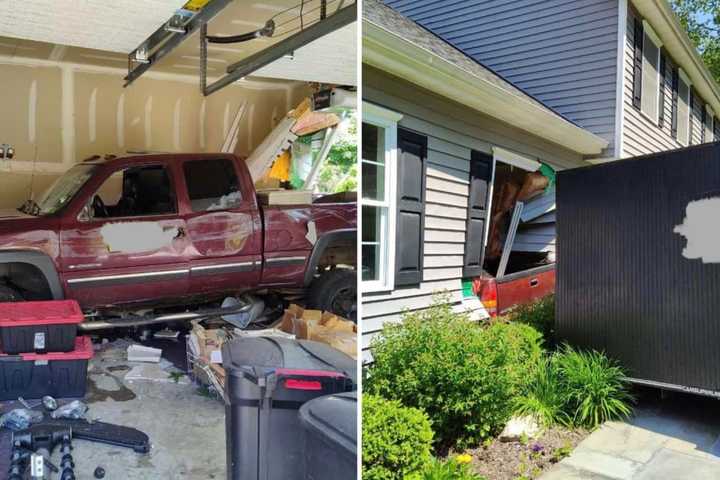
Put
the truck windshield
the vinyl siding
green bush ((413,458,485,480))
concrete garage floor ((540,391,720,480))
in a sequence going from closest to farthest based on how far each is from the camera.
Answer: green bush ((413,458,485,480)) → concrete garage floor ((540,391,720,480)) → the truck windshield → the vinyl siding

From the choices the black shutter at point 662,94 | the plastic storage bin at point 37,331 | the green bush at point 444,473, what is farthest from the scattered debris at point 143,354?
the black shutter at point 662,94

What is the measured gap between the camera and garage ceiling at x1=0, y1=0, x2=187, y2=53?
3.46m

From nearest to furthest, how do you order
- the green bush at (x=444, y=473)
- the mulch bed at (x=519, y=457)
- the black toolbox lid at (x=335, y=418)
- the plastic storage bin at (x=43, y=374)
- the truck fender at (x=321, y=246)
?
1. the black toolbox lid at (x=335, y=418)
2. the green bush at (x=444, y=473)
3. the mulch bed at (x=519, y=457)
4. the plastic storage bin at (x=43, y=374)
5. the truck fender at (x=321, y=246)

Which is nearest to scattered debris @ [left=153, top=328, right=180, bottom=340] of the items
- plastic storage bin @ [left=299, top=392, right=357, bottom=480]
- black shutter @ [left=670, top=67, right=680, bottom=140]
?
plastic storage bin @ [left=299, top=392, right=357, bottom=480]

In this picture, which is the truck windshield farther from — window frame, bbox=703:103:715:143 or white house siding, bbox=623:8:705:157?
window frame, bbox=703:103:715:143

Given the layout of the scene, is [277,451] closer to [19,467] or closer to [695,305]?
[19,467]

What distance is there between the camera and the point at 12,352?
3.58 metres

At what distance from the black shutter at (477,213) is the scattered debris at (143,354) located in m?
2.40

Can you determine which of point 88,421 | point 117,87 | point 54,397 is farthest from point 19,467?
point 117,87

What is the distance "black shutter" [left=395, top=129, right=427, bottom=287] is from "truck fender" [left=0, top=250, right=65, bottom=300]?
2.73 metres

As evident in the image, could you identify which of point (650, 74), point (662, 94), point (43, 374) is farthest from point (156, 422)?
point (662, 94)

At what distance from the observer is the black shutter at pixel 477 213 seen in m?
3.13

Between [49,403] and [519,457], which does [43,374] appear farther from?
[519,457]

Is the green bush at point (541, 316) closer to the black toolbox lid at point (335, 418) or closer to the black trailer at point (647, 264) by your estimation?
the black trailer at point (647, 264)
